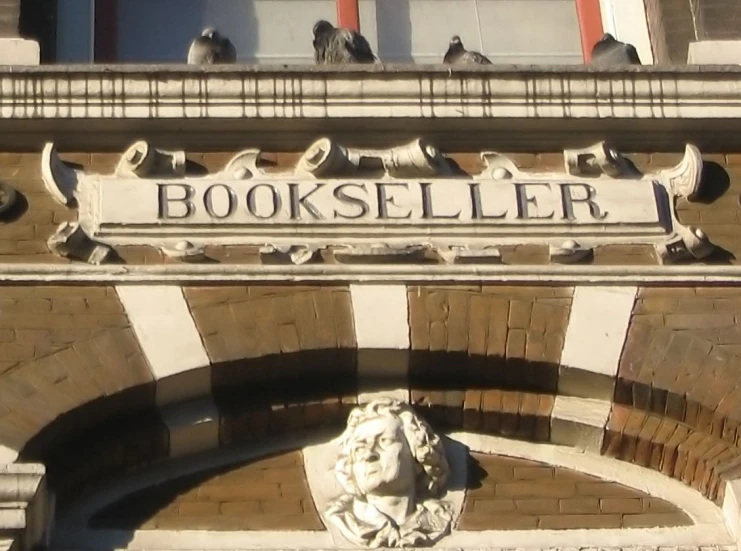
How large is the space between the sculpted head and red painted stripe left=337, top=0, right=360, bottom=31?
2707mm

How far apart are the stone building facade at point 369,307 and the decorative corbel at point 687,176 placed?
2cm

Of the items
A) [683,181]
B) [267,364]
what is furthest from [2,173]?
[683,181]

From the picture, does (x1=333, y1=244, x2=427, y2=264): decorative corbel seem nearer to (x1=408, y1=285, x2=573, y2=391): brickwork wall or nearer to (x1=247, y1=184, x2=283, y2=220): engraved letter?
(x1=408, y1=285, x2=573, y2=391): brickwork wall

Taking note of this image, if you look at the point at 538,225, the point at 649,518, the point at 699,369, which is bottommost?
the point at 649,518

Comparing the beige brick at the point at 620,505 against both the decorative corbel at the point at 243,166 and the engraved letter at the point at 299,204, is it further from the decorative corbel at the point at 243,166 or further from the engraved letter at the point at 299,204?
the decorative corbel at the point at 243,166

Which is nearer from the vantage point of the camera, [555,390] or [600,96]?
[555,390]

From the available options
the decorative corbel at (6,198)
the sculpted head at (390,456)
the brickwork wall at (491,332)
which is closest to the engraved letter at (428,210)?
the brickwork wall at (491,332)

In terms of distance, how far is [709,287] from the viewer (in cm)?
955

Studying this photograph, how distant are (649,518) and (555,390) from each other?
644mm

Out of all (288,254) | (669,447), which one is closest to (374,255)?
(288,254)

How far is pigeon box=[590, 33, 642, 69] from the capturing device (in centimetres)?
1033

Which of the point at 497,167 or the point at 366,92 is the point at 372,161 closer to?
the point at 366,92

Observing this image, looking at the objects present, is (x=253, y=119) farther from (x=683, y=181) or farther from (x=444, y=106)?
(x=683, y=181)

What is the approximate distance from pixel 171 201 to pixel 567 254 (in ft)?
5.27
